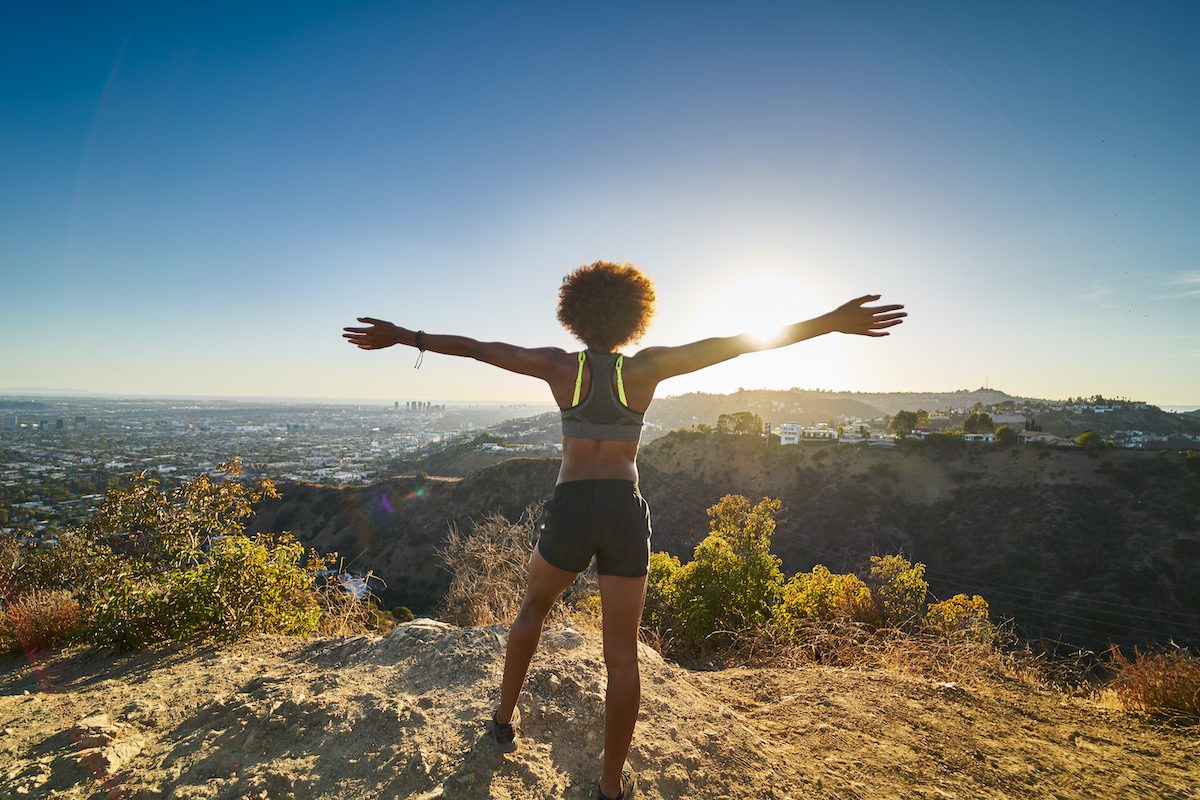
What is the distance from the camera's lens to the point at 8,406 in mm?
65938

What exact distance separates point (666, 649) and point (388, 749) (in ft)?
12.6

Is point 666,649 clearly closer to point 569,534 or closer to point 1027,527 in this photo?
point 569,534

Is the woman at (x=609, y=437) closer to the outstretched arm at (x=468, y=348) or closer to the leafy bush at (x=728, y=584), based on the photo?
the outstretched arm at (x=468, y=348)

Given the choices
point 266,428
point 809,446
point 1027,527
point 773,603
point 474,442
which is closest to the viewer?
point 773,603

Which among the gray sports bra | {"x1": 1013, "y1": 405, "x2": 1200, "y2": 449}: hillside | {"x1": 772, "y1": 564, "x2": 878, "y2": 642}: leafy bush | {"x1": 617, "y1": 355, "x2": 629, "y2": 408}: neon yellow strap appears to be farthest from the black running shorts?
{"x1": 1013, "y1": 405, "x2": 1200, "y2": 449}: hillside

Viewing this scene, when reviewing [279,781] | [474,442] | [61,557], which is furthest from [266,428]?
[279,781]

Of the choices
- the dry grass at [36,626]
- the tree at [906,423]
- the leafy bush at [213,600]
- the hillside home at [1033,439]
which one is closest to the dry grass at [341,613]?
the leafy bush at [213,600]

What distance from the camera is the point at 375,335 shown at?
2.10 m

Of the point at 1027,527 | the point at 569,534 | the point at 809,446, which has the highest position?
the point at 569,534

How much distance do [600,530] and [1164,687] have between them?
4552mm

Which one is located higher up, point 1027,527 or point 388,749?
point 388,749

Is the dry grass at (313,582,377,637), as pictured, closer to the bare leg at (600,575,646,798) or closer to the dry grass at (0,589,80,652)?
the dry grass at (0,589,80,652)

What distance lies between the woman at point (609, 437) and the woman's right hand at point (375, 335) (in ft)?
0.04

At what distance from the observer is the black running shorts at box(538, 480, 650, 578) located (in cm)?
182
